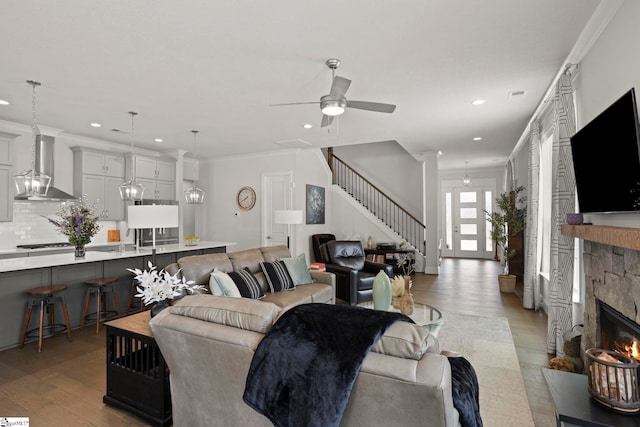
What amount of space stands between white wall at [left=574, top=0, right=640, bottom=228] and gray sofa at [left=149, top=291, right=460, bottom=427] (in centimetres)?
183

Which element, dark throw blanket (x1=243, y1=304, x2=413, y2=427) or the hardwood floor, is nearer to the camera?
dark throw blanket (x1=243, y1=304, x2=413, y2=427)

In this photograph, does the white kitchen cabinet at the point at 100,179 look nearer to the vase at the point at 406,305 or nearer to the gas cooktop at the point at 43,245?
the gas cooktop at the point at 43,245

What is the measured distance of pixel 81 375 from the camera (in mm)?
2891

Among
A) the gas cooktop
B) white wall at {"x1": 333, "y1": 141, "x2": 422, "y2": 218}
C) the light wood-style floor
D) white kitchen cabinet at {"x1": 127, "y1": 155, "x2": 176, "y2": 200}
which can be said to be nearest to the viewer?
the light wood-style floor

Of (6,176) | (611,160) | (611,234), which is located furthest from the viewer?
(6,176)

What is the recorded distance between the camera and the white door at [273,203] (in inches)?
288

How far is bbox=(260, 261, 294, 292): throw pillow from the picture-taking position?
398cm

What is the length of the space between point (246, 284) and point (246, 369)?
2.04 m

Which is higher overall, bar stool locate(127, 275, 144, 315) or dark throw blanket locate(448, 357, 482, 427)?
dark throw blanket locate(448, 357, 482, 427)

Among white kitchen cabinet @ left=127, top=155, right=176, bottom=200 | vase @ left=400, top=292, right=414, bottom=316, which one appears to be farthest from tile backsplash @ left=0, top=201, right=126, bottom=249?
vase @ left=400, top=292, right=414, bottom=316

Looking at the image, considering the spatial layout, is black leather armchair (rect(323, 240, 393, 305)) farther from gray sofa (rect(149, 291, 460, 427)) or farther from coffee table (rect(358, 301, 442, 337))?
gray sofa (rect(149, 291, 460, 427))

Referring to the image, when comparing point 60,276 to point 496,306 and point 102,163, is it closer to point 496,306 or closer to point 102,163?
point 102,163

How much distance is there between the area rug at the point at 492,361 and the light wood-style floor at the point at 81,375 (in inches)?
3.4

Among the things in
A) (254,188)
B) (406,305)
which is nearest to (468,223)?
(254,188)
